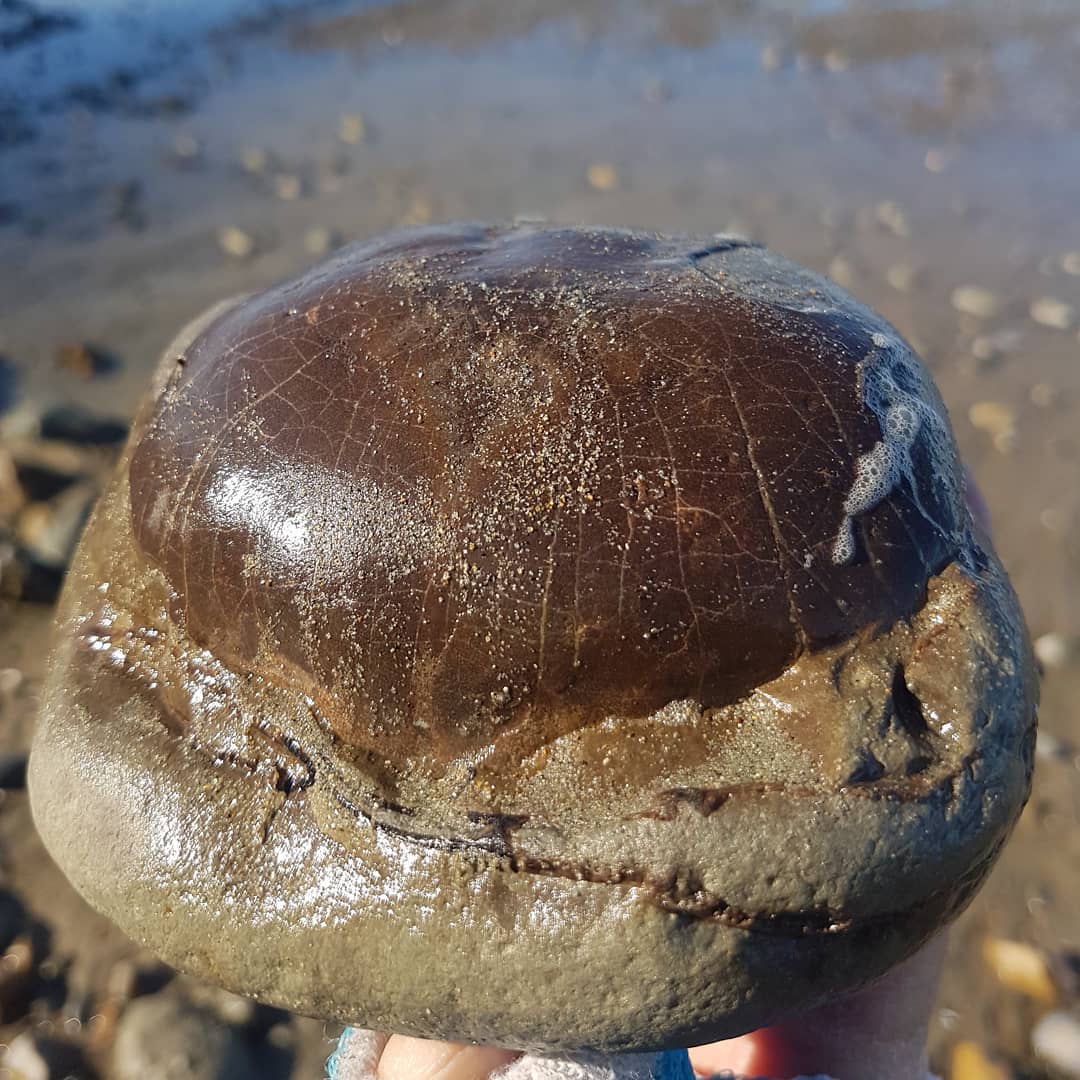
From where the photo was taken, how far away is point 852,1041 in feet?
8.21

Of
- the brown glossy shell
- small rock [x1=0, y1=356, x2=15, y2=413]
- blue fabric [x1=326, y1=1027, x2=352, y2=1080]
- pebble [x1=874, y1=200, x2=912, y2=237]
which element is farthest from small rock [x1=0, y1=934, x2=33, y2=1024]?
pebble [x1=874, y1=200, x2=912, y2=237]

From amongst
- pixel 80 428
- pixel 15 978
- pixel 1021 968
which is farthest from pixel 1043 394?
pixel 15 978

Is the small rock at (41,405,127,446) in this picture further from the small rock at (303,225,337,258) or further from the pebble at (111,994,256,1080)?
the pebble at (111,994,256,1080)

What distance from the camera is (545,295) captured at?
1847 millimetres

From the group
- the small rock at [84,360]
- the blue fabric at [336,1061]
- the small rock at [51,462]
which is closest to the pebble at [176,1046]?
the blue fabric at [336,1061]

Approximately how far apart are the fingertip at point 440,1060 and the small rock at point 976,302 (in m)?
5.70

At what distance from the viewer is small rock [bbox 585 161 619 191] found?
732 centimetres

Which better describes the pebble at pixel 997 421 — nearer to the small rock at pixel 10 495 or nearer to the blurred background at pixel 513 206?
the blurred background at pixel 513 206

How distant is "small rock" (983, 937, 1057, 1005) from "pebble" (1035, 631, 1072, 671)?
135cm

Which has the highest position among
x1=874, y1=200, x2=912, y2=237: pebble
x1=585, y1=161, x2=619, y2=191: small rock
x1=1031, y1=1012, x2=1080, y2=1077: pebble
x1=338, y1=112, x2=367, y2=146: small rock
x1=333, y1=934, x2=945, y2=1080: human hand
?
x1=338, y1=112, x2=367, y2=146: small rock

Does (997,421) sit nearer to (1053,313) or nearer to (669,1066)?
(1053,313)

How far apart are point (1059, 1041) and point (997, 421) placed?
3440 mm

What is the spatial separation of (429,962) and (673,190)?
692 centimetres

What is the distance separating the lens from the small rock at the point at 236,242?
6.38 meters
